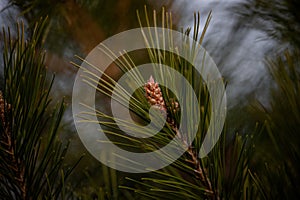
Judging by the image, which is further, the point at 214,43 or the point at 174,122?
the point at 214,43

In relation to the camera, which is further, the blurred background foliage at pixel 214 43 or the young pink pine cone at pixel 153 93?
the blurred background foliage at pixel 214 43

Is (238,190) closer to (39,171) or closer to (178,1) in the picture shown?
(39,171)

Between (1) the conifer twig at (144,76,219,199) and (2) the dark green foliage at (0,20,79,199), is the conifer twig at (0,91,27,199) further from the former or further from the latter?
(1) the conifer twig at (144,76,219,199)

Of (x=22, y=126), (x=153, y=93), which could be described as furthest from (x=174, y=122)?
(x=22, y=126)

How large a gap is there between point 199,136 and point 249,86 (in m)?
0.43

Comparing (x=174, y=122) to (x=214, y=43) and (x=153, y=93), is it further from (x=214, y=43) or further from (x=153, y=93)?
(x=214, y=43)

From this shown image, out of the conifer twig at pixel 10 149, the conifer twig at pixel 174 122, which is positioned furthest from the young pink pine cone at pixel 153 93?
the conifer twig at pixel 10 149

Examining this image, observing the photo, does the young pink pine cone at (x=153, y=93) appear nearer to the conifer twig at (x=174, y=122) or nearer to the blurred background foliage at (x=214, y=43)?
the conifer twig at (x=174, y=122)

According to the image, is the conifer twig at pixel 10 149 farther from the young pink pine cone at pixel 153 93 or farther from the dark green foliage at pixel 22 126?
the young pink pine cone at pixel 153 93

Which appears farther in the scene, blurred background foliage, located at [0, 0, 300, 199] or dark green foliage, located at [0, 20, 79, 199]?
blurred background foliage, located at [0, 0, 300, 199]

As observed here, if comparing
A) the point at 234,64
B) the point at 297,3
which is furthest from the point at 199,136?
the point at 234,64

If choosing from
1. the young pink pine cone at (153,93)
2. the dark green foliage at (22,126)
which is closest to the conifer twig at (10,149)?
the dark green foliage at (22,126)

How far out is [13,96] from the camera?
0.39m

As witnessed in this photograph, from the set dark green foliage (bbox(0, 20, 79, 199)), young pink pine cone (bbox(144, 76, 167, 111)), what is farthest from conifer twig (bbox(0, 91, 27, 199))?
young pink pine cone (bbox(144, 76, 167, 111))
